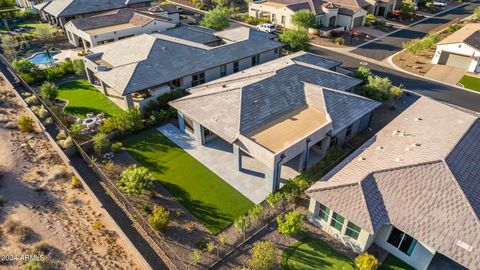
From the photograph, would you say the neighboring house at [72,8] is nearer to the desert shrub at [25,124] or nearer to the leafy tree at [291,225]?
the desert shrub at [25,124]

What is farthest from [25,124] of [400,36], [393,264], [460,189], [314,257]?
[400,36]

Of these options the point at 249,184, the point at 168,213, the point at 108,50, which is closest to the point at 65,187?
the point at 168,213

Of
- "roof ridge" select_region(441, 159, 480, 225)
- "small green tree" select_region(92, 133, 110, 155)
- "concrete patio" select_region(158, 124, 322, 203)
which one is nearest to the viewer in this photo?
"roof ridge" select_region(441, 159, 480, 225)

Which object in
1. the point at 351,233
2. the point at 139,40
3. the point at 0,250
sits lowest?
A: the point at 0,250

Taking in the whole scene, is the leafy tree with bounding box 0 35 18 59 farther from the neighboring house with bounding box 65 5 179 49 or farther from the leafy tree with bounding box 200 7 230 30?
the leafy tree with bounding box 200 7 230 30

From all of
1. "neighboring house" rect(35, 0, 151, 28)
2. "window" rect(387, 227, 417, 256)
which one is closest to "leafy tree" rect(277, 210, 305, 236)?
"window" rect(387, 227, 417, 256)

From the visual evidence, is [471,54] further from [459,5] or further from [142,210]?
[459,5]

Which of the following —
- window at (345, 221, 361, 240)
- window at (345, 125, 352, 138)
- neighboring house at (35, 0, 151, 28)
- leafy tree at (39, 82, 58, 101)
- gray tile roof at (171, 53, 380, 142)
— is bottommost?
window at (345, 221, 361, 240)

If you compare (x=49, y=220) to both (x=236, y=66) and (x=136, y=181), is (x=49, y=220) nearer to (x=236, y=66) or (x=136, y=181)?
(x=136, y=181)
